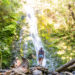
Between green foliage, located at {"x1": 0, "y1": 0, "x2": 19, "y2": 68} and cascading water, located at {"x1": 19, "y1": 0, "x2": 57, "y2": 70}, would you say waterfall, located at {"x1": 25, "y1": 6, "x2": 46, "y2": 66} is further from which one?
green foliage, located at {"x1": 0, "y1": 0, "x2": 19, "y2": 68}

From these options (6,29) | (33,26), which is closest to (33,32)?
(33,26)

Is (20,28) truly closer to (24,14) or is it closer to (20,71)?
(24,14)

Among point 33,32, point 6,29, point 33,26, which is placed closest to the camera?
point 6,29

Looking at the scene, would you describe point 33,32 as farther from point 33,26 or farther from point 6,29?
point 6,29

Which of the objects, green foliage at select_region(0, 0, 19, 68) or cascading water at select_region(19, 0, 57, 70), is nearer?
green foliage at select_region(0, 0, 19, 68)

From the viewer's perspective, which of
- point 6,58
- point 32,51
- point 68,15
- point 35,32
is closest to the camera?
point 6,58

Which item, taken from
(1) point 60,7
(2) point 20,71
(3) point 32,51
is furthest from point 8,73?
(1) point 60,7

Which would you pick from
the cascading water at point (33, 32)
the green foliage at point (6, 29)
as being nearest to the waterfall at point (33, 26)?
the cascading water at point (33, 32)

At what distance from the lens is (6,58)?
12.3 m

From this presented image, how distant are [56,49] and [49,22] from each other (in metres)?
3.29

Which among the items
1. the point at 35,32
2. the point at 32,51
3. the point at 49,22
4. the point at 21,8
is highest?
the point at 21,8

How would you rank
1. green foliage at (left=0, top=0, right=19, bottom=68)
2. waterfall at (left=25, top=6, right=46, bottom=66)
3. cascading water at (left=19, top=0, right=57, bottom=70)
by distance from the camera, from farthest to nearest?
1. waterfall at (left=25, top=6, right=46, bottom=66)
2. cascading water at (left=19, top=0, right=57, bottom=70)
3. green foliage at (left=0, top=0, right=19, bottom=68)

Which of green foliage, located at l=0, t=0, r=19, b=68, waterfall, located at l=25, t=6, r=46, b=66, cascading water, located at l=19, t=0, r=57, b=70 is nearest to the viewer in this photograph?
green foliage, located at l=0, t=0, r=19, b=68

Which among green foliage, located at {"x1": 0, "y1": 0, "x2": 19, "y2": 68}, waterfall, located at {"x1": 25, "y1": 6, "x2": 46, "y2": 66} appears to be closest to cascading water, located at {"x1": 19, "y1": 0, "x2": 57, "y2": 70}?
waterfall, located at {"x1": 25, "y1": 6, "x2": 46, "y2": 66}
